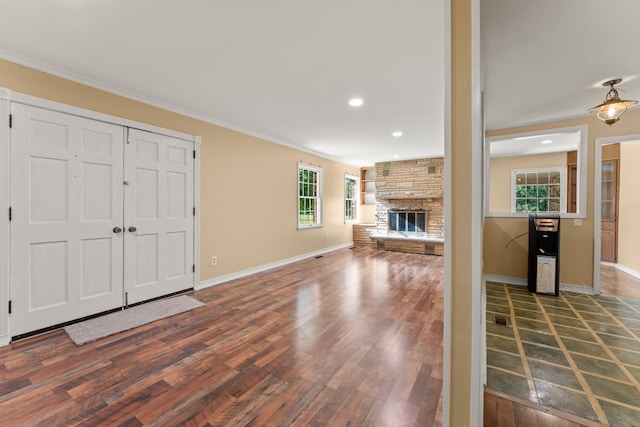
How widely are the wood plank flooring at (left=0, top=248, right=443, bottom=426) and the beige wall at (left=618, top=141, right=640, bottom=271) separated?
430 cm

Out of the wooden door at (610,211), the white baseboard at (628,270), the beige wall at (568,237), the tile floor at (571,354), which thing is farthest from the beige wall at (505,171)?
the tile floor at (571,354)

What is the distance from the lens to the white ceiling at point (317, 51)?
177 cm

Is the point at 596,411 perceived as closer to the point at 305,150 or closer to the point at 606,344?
the point at 606,344

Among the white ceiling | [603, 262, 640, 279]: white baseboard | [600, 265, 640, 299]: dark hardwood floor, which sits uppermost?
the white ceiling

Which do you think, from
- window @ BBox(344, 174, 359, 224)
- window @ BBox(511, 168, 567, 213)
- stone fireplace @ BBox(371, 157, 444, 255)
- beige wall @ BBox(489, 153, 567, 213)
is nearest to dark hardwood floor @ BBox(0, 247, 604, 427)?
stone fireplace @ BBox(371, 157, 444, 255)

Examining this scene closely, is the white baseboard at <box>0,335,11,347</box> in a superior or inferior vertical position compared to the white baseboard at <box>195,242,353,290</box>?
inferior

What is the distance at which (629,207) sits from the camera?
4715mm

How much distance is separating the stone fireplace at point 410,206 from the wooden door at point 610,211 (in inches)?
117

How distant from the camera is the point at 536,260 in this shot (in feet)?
12.2

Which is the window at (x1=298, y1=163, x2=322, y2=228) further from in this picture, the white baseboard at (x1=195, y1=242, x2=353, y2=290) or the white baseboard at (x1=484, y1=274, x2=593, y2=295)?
the white baseboard at (x1=484, y1=274, x2=593, y2=295)

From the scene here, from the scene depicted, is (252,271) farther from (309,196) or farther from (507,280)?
(507,280)

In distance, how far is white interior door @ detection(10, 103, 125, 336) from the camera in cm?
240

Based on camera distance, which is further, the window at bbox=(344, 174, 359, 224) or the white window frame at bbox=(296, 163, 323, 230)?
the window at bbox=(344, 174, 359, 224)

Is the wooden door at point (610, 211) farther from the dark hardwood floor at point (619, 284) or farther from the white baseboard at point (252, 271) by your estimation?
the white baseboard at point (252, 271)
